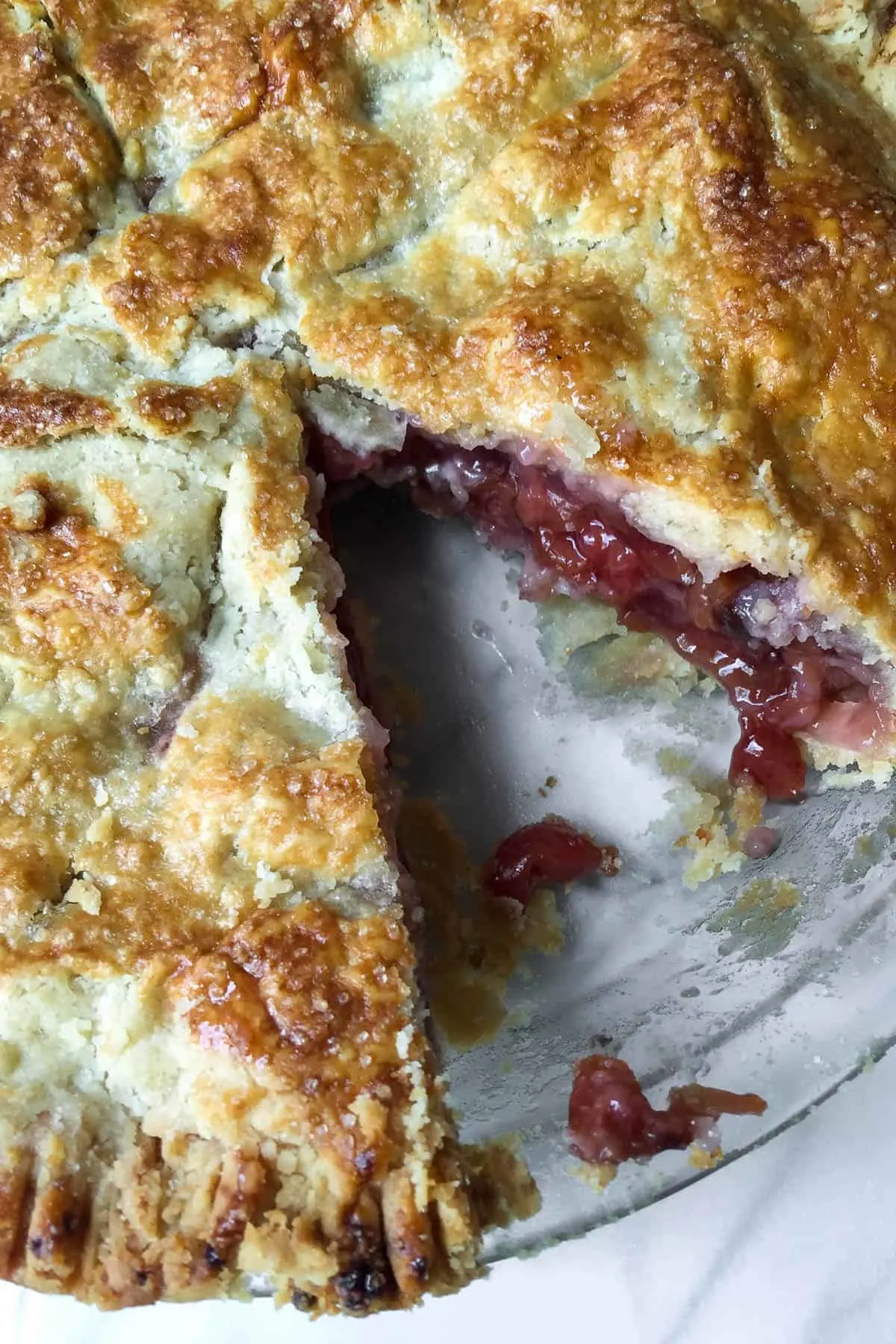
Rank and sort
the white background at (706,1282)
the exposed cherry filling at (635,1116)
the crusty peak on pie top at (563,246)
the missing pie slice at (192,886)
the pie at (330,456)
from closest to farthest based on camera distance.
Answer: the missing pie slice at (192,886)
the pie at (330,456)
the exposed cherry filling at (635,1116)
the crusty peak on pie top at (563,246)
the white background at (706,1282)

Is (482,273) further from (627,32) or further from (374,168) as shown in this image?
(627,32)

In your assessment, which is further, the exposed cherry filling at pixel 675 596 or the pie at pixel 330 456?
the exposed cherry filling at pixel 675 596

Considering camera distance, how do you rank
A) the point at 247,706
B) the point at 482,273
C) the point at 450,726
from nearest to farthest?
the point at 247,706, the point at 482,273, the point at 450,726

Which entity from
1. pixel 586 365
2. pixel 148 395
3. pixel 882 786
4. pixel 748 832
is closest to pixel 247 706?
pixel 148 395

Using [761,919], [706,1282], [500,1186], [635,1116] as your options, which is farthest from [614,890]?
[706,1282]

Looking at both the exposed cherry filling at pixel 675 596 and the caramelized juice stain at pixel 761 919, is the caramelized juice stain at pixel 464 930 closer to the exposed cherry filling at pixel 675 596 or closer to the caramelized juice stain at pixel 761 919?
the caramelized juice stain at pixel 761 919

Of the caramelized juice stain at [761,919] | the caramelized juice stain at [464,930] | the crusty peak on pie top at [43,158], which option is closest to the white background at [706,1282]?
the caramelized juice stain at [761,919]

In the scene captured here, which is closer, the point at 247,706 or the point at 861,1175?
the point at 247,706
